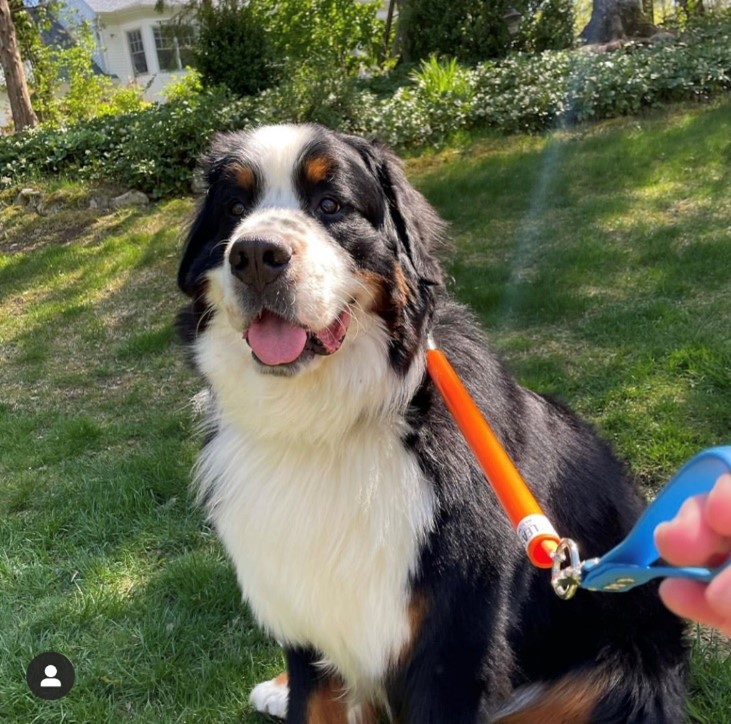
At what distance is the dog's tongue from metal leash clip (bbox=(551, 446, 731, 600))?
103 cm

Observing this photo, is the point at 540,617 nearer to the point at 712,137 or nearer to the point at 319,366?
the point at 319,366

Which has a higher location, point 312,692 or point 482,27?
point 482,27

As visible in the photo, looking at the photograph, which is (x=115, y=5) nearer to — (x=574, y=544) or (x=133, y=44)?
(x=133, y=44)

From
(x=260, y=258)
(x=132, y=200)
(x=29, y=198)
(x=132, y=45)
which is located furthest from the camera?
(x=132, y=45)

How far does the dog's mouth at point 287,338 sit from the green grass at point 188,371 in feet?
4.46

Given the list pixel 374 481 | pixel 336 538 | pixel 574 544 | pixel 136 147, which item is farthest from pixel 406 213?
pixel 136 147

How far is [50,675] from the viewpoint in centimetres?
271

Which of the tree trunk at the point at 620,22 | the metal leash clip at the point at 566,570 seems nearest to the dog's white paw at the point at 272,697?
the metal leash clip at the point at 566,570

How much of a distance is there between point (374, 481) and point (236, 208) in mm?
969

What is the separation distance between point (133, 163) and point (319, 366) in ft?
26.0

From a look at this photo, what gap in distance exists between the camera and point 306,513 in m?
2.06

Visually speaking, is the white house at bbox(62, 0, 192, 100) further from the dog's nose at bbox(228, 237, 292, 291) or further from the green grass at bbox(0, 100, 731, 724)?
the dog's nose at bbox(228, 237, 292, 291)

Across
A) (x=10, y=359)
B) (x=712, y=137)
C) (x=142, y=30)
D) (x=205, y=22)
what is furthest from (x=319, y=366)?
(x=142, y=30)

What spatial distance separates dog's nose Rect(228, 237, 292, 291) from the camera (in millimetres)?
1956
